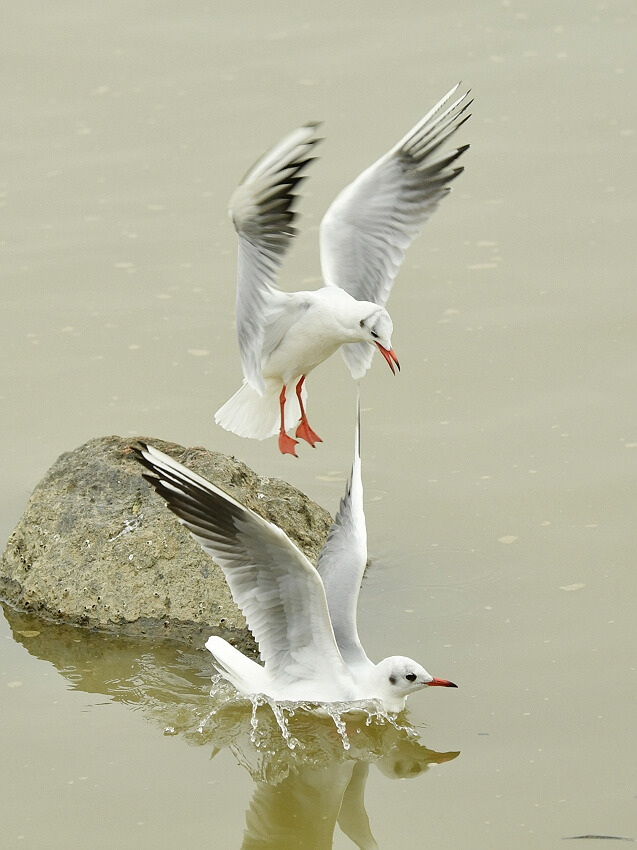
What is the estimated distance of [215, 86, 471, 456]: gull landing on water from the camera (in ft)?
19.2

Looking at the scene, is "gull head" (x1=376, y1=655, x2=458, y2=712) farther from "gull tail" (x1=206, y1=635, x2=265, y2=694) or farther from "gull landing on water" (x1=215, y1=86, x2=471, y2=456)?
"gull landing on water" (x1=215, y1=86, x2=471, y2=456)

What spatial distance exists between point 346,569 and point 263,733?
0.67 meters

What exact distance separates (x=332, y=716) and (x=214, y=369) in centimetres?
325

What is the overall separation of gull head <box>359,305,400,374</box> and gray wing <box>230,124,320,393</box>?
378 millimetres

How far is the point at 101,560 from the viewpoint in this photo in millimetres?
6145

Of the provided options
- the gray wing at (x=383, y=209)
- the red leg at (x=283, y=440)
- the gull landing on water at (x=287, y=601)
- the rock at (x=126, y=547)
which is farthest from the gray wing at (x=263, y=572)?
the gray wing at (x=383, y=209)

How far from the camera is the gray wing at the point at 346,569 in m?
5.67

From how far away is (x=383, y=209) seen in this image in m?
6.88

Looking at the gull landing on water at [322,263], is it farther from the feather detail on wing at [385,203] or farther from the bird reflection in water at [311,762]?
the bird reflection in water at [311,762]

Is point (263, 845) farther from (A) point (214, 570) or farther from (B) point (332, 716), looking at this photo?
(A) point (214, 570)

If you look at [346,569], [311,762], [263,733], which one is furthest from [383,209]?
[311,762]

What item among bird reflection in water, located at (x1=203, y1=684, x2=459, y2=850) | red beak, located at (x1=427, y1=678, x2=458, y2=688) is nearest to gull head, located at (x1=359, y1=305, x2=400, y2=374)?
red beak, located at (x1=427, y1=678, x2=458, y2=688)

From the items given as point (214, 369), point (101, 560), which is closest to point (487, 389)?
point (214, 369)

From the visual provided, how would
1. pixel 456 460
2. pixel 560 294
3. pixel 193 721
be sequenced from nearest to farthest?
1. pixel 193 721
2. pixel 456 460
3. pixel 560 294
